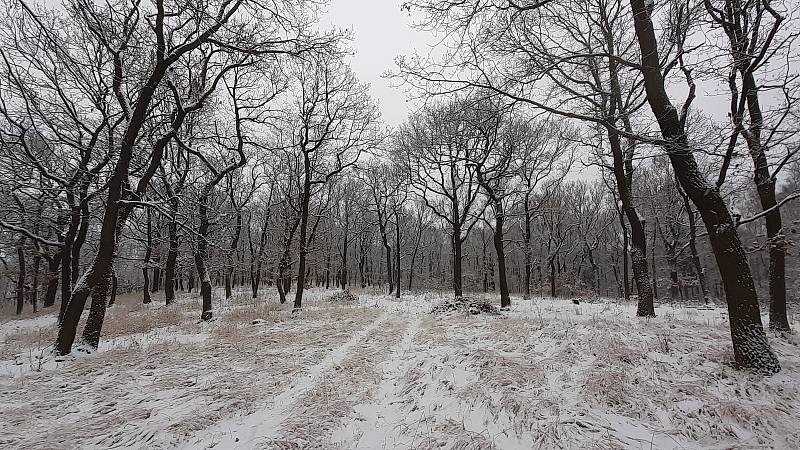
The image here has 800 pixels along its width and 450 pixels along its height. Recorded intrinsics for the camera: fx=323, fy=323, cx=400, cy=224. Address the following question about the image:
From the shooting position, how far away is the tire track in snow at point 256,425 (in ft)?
14.9

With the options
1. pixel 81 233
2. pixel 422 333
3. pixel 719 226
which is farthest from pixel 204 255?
pixel 719 226

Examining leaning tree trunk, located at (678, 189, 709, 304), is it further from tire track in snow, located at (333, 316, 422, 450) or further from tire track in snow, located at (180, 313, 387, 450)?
tire track in snow, located at (180, 313, 387, 450)

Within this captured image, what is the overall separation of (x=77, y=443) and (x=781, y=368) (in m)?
11.2

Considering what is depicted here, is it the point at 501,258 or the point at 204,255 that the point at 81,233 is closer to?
the point at 204,255

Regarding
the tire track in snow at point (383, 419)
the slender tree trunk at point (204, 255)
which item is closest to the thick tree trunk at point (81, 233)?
the slender tree trunk at point (204, 255)

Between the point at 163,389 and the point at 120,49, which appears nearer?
the point at 163,389

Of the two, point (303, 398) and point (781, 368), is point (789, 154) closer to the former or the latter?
point (781, 368)

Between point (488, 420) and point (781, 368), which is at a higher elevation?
point (781, 368)

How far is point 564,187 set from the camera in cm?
3744

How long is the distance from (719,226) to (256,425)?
28.8ft

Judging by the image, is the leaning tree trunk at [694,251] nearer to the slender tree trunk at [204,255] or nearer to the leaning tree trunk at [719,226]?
the leaning tree trunk at [719,226]

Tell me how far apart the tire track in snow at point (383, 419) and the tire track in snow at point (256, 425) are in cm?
112

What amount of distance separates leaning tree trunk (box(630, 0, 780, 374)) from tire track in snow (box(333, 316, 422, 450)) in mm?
6181

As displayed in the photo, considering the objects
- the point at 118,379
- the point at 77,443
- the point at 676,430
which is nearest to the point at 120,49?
the point at 118,379
